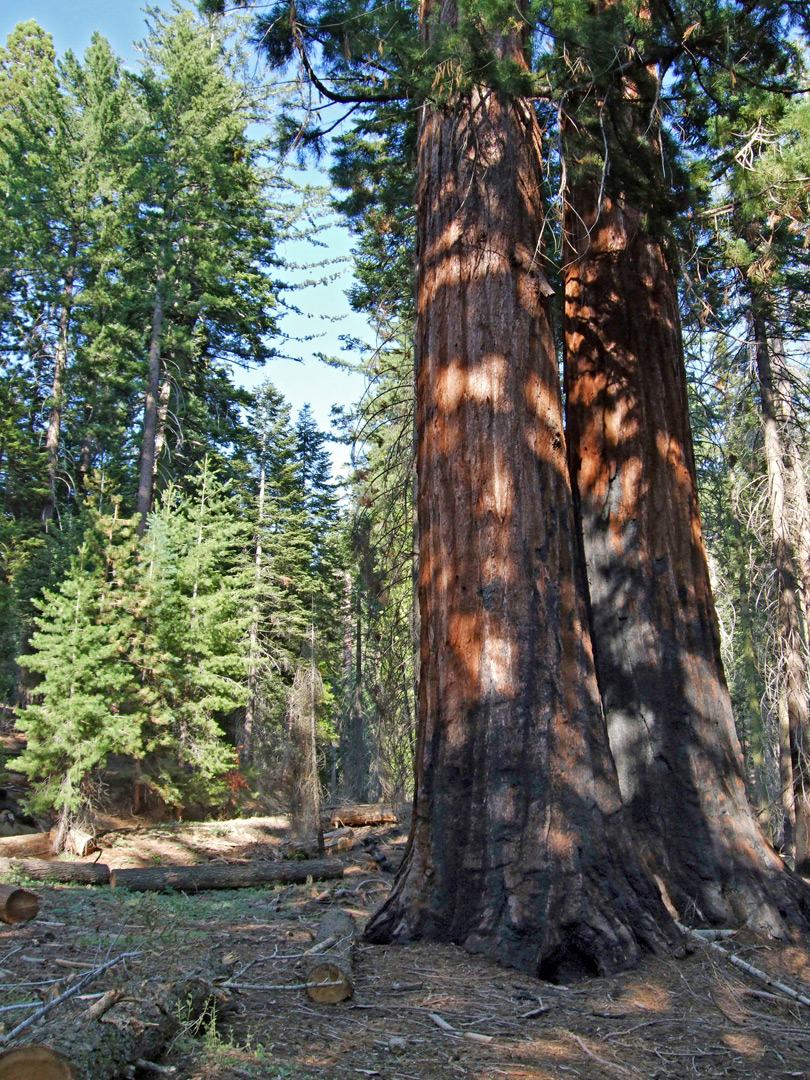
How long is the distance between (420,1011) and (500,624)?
200 centimetres

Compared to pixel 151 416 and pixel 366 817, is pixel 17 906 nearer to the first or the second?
pixel 366 817

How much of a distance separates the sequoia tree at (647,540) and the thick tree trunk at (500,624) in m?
0.70

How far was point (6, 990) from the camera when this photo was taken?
301 centimetres

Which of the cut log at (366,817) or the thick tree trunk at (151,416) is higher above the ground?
the thick tree trunk at (151,416)

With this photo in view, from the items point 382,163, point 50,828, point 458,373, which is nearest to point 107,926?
point 458,373

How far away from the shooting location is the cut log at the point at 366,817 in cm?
1260

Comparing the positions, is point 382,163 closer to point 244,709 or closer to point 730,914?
point 730,914

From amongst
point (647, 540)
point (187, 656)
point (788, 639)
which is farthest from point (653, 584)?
point (187, 656)

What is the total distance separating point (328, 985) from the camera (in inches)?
133

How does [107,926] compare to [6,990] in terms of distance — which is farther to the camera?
[107,926]

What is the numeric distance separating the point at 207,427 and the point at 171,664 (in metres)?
9.90

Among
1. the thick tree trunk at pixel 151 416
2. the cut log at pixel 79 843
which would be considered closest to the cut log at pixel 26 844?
the cut log at pixel 79 843

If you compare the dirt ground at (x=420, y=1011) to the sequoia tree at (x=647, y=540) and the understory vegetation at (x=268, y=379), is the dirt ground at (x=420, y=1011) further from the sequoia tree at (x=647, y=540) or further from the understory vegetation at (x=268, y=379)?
the understory vegetation at (x=268, y=379)

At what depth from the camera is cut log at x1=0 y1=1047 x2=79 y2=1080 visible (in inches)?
76.4
